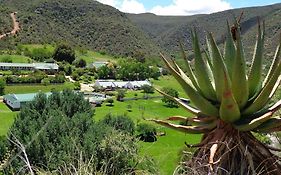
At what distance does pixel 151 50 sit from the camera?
17525 cm

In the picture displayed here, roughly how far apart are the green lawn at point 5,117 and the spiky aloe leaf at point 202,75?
44.4 m

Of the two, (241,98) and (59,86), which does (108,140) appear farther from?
(59,86)

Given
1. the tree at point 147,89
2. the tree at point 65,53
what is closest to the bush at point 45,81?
the tree at point 147,89

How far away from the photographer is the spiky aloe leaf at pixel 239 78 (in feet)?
Result: 14.2

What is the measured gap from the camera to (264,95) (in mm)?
Result: 4398

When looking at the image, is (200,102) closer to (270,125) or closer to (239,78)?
Result: (239,78)

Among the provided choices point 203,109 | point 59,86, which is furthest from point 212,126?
point 59,86

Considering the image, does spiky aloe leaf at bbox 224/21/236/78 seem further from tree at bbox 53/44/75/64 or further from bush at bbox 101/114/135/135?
tree at bbox 53/44/75/64

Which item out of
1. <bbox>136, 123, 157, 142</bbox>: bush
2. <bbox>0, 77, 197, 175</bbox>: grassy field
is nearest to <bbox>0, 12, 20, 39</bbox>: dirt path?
<bbox>0, 77, 197, 175</bbox>: grassy field

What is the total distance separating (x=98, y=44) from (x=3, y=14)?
35091mm

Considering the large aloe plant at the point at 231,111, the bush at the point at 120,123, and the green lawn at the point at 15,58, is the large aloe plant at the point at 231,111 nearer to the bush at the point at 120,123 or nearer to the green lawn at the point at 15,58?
the bush at the point at 120,123

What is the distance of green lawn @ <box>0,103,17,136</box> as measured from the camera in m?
49.3

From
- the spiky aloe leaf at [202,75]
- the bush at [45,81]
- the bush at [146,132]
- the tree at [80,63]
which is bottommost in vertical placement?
the tree at [80,63]

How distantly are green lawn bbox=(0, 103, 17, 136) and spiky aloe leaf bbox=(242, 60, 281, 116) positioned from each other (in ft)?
147
